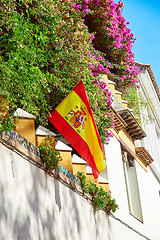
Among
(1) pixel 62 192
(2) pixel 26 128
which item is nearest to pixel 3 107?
(2) pixel 26 128

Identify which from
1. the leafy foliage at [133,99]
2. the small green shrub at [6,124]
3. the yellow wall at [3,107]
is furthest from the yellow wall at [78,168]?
the leafy foliage at [133,99]

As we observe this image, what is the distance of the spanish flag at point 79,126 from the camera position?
7406 millimetres

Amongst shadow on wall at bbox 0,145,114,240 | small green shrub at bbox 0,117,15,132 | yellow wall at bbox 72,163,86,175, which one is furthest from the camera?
yellow wall at bbox 72,163,86,175

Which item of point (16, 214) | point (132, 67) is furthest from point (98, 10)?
point (16, 214)

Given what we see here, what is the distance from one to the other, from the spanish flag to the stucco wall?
73 cm

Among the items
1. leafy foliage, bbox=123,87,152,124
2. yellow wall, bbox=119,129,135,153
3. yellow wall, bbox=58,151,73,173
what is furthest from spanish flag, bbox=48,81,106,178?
leafy foliage, bbox=123,87,152,124

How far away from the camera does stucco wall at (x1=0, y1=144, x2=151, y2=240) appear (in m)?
5.40

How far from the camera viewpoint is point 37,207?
6293 millimetres

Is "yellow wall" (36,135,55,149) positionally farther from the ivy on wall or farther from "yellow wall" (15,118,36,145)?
the ivy on wall

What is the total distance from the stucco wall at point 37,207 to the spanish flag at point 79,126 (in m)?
0.73

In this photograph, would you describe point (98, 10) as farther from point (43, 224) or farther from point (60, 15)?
point (43, 224)

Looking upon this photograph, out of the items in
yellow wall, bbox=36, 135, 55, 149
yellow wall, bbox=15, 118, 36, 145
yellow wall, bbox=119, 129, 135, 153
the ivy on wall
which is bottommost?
yellow wall, bbox=36, 135, 55, 149

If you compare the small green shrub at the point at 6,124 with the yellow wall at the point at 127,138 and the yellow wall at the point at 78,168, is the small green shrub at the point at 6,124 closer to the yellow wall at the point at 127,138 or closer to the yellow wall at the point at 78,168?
the yellow wall at the point at 78,168

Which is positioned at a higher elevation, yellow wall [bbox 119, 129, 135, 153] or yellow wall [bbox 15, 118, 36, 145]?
yellow wall [bbox 119, 129, 135, 153]
